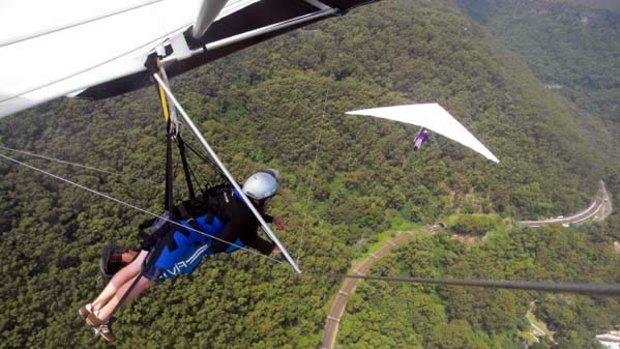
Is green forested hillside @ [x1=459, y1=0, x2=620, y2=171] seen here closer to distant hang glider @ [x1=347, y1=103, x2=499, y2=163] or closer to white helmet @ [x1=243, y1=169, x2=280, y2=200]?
distant hang glider @ [x1=347, y1=103, x2=499, y2=163]

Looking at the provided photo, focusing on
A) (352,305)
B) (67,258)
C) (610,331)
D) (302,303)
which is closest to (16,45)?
(67,258)

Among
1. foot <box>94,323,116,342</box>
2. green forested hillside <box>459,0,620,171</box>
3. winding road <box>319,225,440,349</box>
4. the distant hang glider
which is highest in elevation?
foot <box>94,323,116,342</box>

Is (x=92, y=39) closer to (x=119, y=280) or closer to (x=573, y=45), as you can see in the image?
(x=119, y=280)

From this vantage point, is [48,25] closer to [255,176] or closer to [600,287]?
[255,176]

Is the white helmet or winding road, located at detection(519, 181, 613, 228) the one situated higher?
the white helmet

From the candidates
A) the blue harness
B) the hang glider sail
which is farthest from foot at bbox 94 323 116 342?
the hang glider sail

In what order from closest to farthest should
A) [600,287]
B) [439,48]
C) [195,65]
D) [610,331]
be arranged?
[600,287] < [195,65] < [610,331] < [439,48]

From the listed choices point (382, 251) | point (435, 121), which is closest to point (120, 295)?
point (435, 121)
